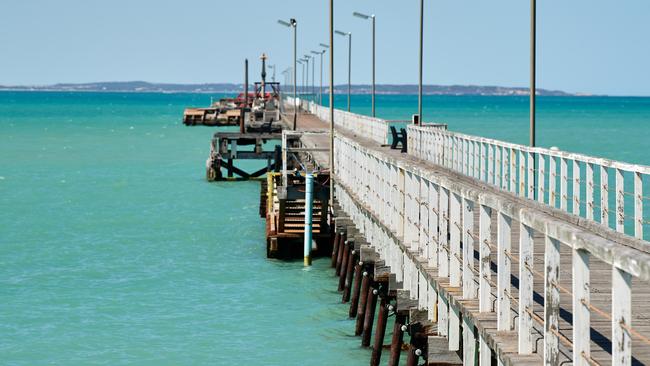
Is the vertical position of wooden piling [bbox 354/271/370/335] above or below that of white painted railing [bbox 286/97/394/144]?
below

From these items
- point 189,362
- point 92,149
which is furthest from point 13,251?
point 92,149

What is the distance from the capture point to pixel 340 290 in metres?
21.6

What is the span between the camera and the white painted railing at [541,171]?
14606 mm

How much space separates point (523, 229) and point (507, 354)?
864mm

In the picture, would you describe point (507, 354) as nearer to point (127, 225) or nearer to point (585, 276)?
point (585, 276)

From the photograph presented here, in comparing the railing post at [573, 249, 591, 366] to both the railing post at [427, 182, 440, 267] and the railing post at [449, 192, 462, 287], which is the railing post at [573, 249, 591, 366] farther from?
the railing post at [427, 182, 440, 267]

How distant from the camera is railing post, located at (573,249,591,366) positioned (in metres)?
6.12

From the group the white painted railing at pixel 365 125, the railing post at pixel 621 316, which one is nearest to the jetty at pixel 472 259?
the railing post at pixel 621 316

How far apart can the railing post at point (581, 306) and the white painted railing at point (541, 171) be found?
7337mm

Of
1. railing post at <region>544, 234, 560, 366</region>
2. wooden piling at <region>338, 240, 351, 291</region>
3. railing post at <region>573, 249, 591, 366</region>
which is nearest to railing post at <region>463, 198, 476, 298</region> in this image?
→ railing post at <region>544, 234, 560, 366</region>

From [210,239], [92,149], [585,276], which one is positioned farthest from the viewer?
[92,149]

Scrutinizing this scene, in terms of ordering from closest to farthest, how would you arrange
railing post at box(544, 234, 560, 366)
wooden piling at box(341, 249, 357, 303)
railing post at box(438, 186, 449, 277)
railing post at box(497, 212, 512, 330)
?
railing post at box(544, 234, 560, 366)
railing post at box(497, 212, 512, 330)
railing post at box(438, 186, 449, 277)
wooden piling at box(341, 249, 357, 303)

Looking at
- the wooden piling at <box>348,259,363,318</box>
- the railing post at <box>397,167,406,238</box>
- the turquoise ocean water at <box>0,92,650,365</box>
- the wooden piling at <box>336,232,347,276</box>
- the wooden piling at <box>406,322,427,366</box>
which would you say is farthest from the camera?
the wooden piling at <box>336,232,347,276</box>

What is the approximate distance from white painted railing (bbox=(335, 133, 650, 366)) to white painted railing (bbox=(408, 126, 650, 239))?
471 mm
